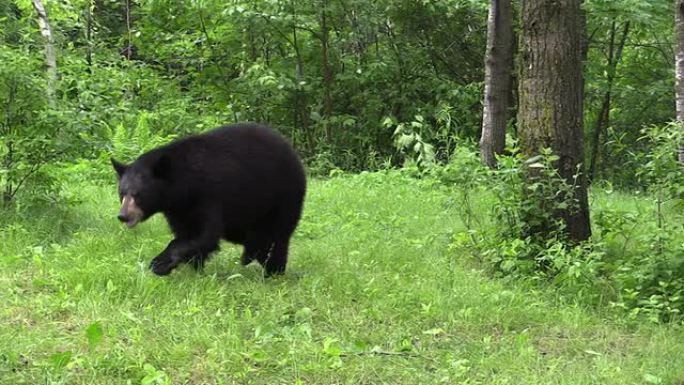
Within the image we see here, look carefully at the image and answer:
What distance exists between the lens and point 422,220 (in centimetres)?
848

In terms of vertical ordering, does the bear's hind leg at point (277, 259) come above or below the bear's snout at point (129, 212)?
below

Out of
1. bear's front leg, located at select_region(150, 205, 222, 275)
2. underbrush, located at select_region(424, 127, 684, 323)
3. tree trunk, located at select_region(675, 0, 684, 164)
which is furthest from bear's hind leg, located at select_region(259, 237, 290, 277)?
tree trunk, located at select_region(675, 0, 684, 164)

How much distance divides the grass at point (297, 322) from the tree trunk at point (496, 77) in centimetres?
443

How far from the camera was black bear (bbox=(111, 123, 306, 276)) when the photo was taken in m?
5.73

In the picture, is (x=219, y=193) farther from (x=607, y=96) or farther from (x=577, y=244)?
(x=607, y=96)

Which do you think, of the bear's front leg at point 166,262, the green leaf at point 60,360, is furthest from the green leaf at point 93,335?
the bear's front leg at point 166,262

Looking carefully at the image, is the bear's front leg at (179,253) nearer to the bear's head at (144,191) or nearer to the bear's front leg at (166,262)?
the bear's front leg at (166,262)

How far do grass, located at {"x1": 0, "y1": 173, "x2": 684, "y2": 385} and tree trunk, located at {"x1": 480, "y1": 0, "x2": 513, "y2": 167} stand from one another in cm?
443

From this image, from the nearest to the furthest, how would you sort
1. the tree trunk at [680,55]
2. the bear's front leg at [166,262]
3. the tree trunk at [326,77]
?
1. the bear's front leg at [166,262]
2. the tree trunk at [680,55]
3. the tree trunk at [326,77]

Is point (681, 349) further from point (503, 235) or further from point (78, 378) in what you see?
point (78, 378)

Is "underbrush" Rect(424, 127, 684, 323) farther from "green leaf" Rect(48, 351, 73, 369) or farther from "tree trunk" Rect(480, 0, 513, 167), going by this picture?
"tree trunk" Rect(480, 0, 513, 167)

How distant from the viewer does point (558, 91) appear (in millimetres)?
6527

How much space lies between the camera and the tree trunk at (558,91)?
6.50 metres

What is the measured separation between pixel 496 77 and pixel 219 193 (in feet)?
21.4
